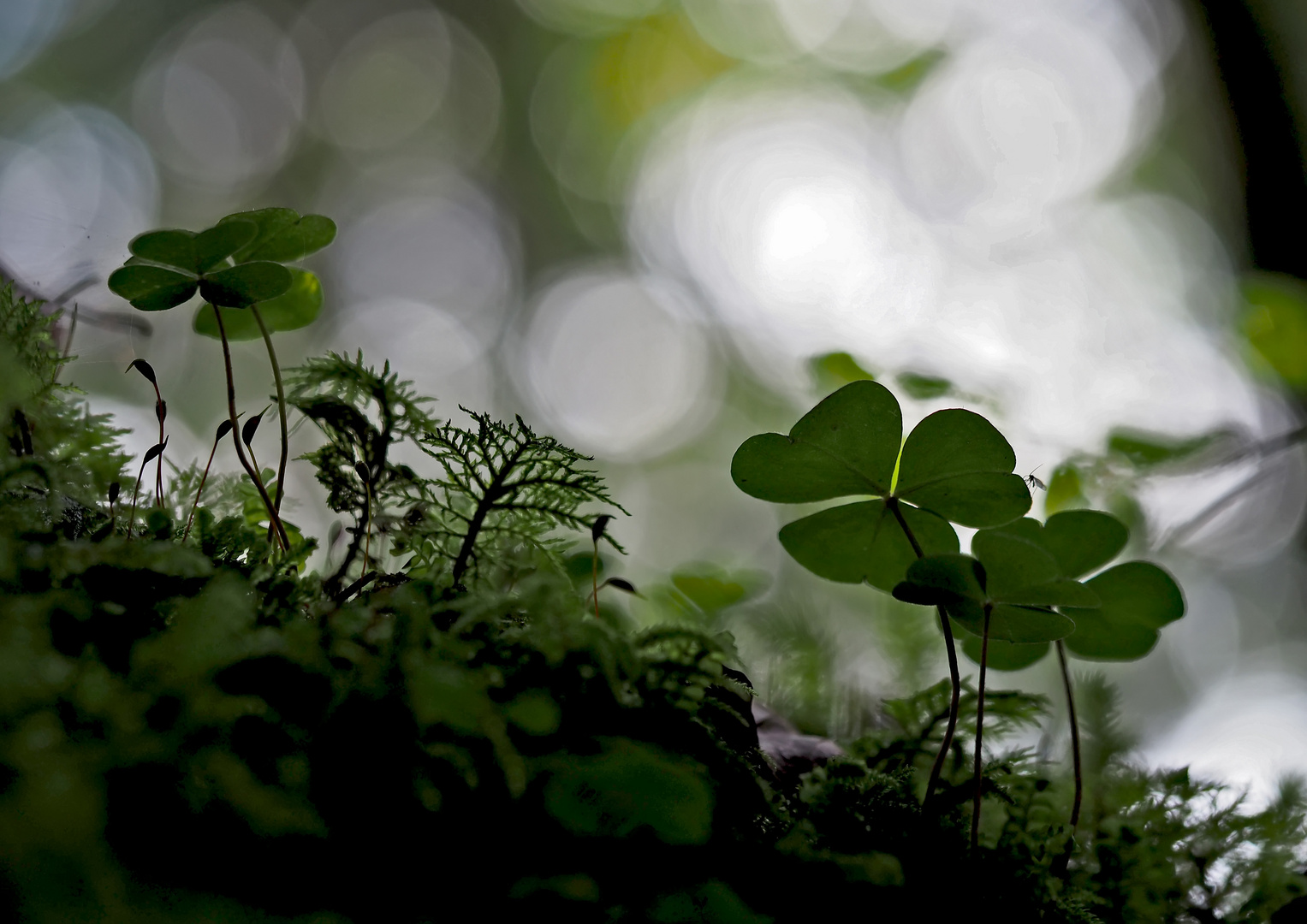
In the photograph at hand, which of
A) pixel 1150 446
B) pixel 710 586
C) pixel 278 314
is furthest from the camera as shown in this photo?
pixel 1150 446

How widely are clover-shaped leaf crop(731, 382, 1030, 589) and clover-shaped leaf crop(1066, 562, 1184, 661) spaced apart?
7.8 inches

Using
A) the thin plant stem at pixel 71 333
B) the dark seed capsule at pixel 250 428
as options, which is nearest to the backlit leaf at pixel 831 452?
the dark seed capsule at pixel 250 428

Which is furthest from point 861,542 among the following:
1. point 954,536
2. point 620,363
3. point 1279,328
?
point 620,363

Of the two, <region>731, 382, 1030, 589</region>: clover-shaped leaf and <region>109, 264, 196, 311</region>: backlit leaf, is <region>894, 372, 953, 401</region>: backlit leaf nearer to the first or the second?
<region>731, 382, 1030, 589</region>: clover-shaped leaf

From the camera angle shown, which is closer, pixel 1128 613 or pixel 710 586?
pixel 1128 613

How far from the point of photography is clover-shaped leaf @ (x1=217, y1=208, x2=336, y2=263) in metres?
0.88

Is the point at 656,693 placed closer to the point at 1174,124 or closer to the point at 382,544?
the point at 382,544

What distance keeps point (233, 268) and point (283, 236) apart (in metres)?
0.08

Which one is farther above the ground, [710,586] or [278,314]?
[278,314]

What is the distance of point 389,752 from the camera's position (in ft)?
Answer: 1.69

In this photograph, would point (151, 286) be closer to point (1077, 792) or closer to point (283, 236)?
point (283, 236)

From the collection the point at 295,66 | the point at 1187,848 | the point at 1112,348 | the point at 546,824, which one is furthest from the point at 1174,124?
the point at 295,66

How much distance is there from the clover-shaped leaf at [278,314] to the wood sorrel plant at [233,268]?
125 millimetres

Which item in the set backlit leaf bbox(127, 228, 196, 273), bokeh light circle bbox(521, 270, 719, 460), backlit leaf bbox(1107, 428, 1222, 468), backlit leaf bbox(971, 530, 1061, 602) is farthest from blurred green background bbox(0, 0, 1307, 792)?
backlit leaf bbox(971, 530, 1061, 602)
